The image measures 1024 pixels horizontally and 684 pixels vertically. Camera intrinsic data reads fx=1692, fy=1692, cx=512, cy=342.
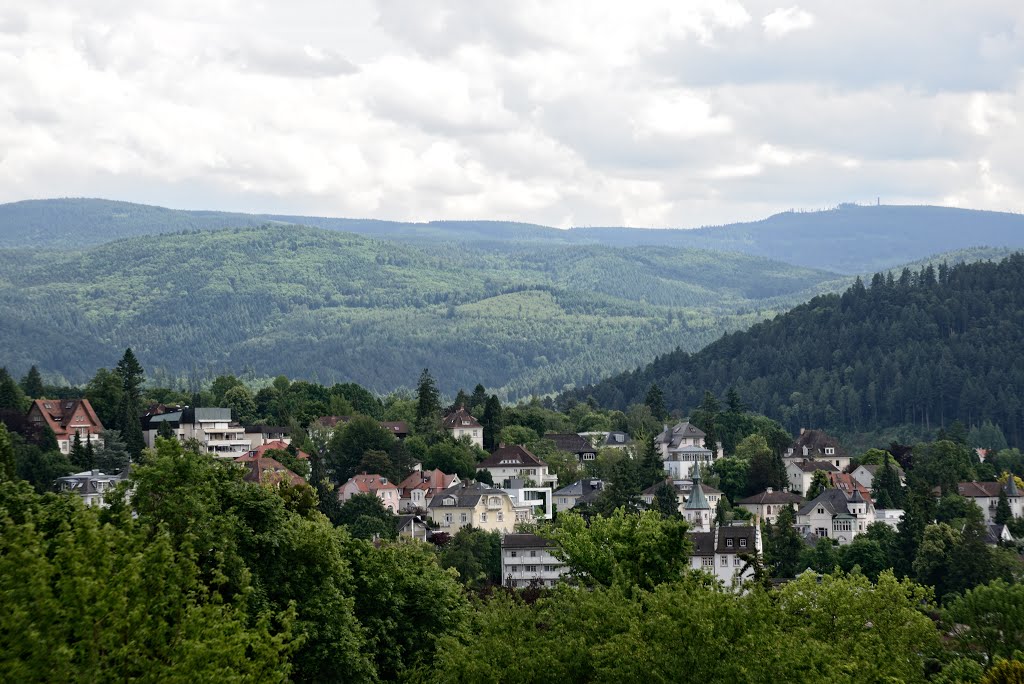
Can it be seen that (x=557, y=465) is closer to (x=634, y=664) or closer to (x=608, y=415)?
(x=608, y=415)

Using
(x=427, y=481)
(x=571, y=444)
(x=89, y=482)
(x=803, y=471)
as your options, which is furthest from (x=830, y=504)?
(x=89, y=482)

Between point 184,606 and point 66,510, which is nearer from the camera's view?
point 184,606

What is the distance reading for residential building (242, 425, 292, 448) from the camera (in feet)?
432

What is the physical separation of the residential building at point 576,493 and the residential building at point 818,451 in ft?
90.3

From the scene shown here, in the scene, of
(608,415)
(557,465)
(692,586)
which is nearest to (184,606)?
(692,586)

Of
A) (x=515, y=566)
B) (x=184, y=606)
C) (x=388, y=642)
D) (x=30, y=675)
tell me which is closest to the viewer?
(x=30, y=675)

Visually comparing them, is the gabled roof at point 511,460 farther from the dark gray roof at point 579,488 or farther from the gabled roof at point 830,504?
the gabled roof at point 830,504

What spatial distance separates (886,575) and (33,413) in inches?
3068

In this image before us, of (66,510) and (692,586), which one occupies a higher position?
(66,510)

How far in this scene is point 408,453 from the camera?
126250 millimetres

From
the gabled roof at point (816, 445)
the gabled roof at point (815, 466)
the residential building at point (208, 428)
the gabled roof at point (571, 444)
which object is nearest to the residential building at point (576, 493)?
the gabled roof at point (571, 444)

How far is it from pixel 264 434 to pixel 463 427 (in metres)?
16.8

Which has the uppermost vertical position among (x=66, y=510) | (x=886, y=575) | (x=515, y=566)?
(x=66, y=510)

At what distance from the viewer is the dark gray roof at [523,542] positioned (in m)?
104
